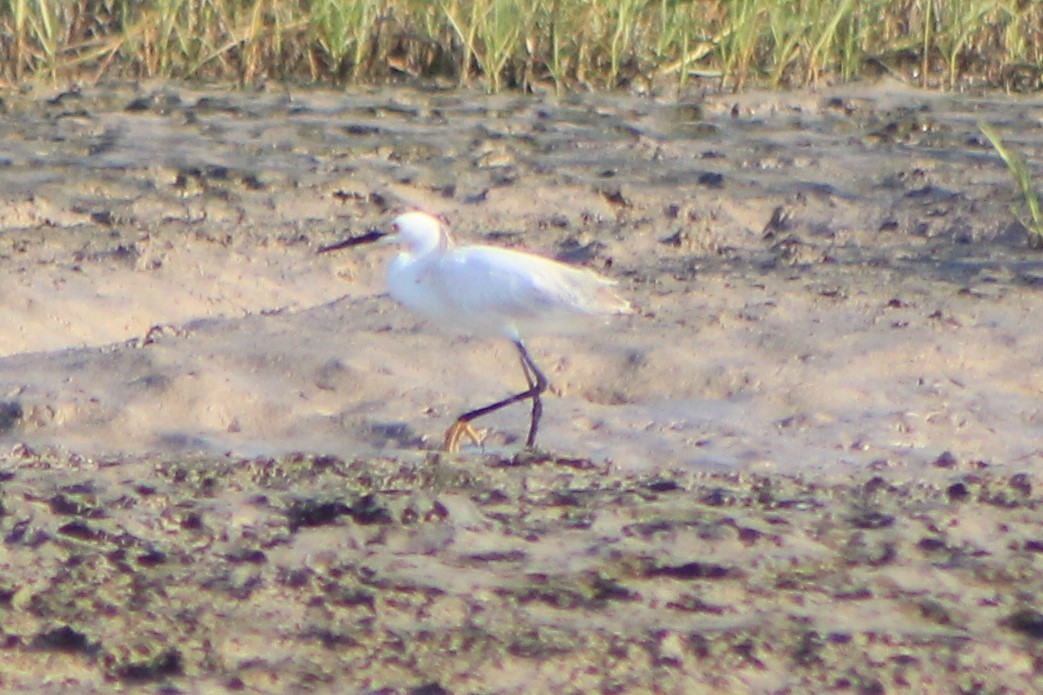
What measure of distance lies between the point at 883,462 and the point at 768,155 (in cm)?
360

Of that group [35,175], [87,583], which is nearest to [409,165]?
[35,175]

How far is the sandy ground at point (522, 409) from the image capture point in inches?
118

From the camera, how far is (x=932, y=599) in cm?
317

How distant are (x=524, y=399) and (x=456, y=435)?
0.36 meters

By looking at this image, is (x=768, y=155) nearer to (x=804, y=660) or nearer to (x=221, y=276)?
(x=221, y=276)

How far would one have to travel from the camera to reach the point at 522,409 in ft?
16.2

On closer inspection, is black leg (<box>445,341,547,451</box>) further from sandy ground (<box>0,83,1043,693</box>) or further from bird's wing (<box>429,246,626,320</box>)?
bird's wing (<box>429,246,626,320</box>)

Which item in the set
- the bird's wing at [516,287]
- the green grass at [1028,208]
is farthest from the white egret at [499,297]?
the green grass at [1028,208]

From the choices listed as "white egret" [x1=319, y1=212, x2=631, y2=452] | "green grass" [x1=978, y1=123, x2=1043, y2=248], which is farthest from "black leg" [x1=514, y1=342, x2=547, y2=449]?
"green grass" [x1=978, y1=123, x2=1043, y2=248]

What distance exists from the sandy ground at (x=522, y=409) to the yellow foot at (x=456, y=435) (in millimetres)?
65

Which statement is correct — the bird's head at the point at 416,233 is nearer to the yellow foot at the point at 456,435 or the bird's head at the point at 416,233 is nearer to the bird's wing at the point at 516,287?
the bird's wing at the point at 516,287

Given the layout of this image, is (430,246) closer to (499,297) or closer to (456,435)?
(499,297)

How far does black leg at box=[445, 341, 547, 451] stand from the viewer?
4.44 metres

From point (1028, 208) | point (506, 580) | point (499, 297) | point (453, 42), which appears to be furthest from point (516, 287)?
point (453, 42)
